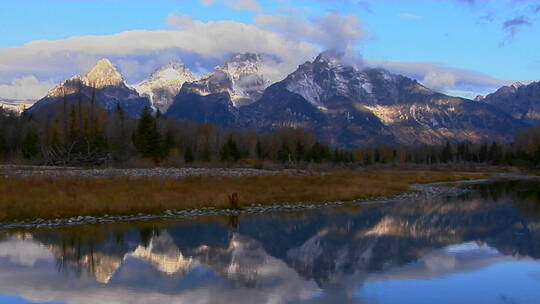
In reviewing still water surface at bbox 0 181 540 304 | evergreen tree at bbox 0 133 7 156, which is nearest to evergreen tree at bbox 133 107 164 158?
evergreen tree at bbox 0 133 7 156

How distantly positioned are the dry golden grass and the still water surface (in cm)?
397

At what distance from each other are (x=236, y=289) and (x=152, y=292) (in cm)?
246

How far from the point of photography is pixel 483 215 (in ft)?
129

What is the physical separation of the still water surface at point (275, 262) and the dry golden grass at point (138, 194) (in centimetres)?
397

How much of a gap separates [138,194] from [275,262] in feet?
61.2

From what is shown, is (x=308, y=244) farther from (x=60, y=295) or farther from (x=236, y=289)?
(x=60, y=295)

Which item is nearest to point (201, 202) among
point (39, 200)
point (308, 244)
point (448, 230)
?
point (39, 200)

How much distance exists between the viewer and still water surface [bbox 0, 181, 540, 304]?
50.9 ft

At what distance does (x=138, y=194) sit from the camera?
36844 millimetres

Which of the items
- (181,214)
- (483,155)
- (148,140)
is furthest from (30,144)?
(483,155)

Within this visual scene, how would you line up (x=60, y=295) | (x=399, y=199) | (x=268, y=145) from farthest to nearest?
1. (x=268, y=145)
2. (x=399, y=199)
3. (x=60, y=295)

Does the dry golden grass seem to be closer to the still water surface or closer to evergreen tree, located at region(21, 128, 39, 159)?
the still water surface

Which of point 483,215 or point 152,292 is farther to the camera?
point 483,215

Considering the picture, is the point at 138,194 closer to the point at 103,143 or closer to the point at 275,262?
the point at 275,262
